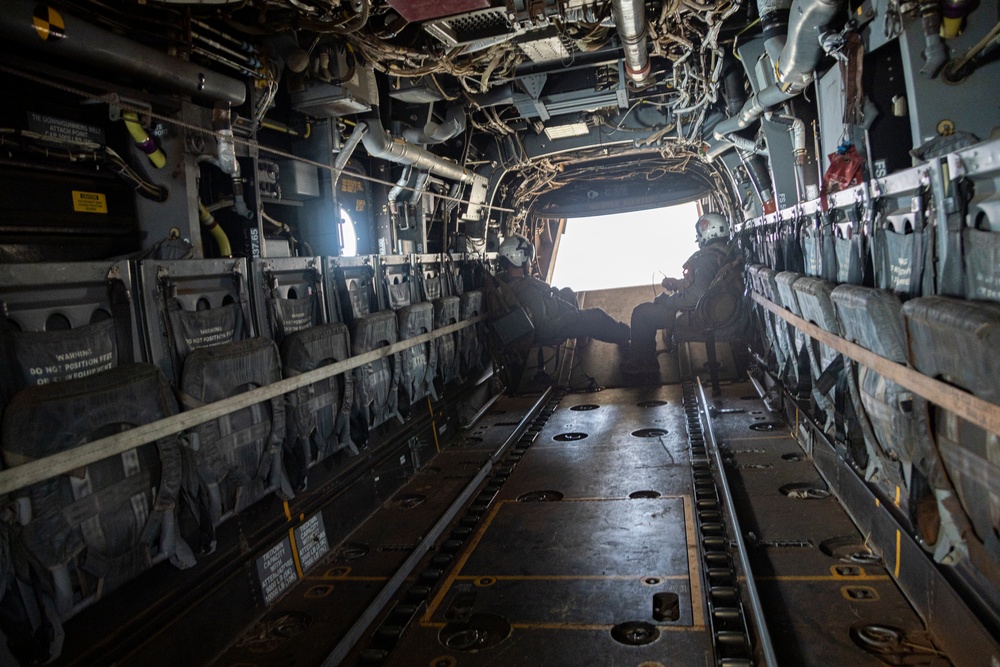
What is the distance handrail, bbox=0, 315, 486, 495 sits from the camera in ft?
8.21

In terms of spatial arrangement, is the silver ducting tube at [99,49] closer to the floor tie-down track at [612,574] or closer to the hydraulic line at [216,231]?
the hydraulic line at [216,231]

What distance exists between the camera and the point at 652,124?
31.9 feet

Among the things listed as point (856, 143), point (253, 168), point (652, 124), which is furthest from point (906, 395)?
point (652, 124)

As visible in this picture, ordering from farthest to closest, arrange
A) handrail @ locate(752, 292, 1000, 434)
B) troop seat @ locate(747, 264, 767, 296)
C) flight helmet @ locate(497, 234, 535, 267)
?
flight helmet @ locate(497, 234, 535, 267) → troop seat @ locate(747, 264, 767, 296) → handrail @ locate(752, 292, 1000, 434)

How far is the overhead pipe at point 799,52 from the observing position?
4.40 m

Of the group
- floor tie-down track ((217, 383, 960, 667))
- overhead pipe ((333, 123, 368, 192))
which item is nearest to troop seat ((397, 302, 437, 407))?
floor tie-down track ((217, 383, 960, 667))

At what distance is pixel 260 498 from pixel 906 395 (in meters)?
3.62

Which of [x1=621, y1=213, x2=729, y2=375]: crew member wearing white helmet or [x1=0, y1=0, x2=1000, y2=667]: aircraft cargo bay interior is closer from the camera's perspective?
[x1=0, y1=0, x2=1000, y2=667]: aircraft cargo bay interior

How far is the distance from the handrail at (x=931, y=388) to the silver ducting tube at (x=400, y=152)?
185 inches

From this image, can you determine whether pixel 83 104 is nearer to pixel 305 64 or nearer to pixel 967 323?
pixel 305 64

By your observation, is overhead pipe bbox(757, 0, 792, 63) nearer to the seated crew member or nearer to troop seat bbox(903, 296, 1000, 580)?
troop seat bbox(903, 296, 1000, 580)

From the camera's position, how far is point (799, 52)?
4.97 metres

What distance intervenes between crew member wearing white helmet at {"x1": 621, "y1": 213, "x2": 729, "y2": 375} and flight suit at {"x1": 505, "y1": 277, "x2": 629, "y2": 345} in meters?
0.26

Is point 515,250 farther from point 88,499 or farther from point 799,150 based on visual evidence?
point 88,499
